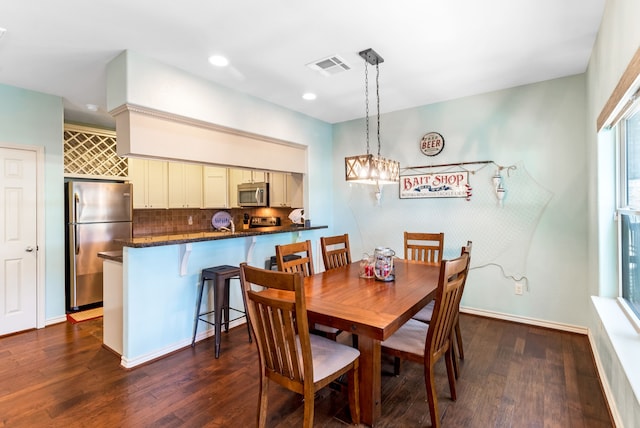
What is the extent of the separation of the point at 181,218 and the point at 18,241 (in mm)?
2248

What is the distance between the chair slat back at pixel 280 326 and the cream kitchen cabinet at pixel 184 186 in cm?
407

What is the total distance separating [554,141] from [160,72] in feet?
12.5

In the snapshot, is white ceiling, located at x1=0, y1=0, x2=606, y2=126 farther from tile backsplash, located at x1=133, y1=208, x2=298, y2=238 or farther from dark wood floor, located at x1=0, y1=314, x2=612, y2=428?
dark wood floor, located at x1=0, y1=314, x2=612, y2=428

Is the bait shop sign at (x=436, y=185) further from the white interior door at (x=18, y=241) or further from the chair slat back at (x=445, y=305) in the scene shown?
the white interior door at (x=18, y=241)

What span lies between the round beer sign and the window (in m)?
1.80

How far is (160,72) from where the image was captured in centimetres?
276

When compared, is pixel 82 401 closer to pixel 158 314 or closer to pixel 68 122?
pixel 158 314

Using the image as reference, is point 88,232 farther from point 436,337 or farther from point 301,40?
point 436,337

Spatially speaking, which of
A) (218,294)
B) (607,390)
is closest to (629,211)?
(607,390)

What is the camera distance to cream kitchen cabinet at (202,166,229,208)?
5.55m

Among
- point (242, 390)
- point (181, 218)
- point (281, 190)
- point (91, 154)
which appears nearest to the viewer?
point (242, 390)

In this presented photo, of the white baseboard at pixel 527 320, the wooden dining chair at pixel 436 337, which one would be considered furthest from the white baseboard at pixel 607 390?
the wooden dining chair at pixel 436 337

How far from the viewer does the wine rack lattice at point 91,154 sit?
438 centimetres

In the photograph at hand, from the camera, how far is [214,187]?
5602 mm
